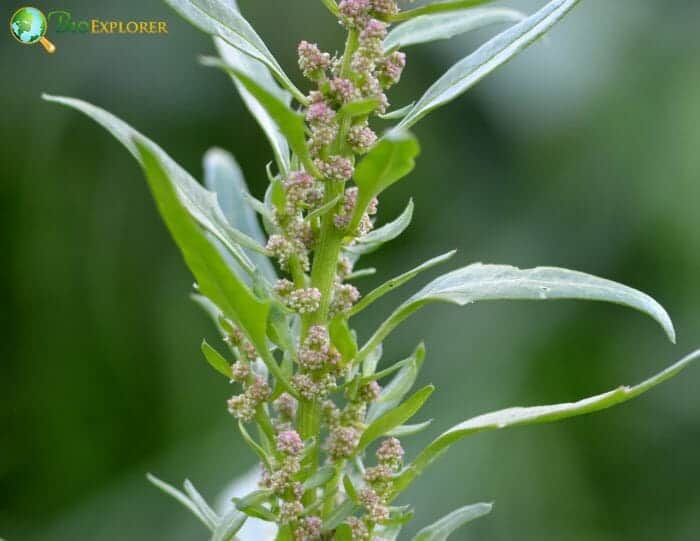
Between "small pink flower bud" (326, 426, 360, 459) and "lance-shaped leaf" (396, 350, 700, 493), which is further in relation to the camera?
"small pink flower bud" (326, 426, 360, 459)

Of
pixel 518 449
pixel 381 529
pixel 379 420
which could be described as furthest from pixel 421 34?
pixel 518 449

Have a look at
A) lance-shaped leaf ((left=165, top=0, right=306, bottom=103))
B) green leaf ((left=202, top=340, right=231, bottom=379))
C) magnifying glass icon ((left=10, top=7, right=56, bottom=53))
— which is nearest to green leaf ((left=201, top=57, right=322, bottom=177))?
lance-shaped leaf ((left=165, top=0, right=306, bottom=103))

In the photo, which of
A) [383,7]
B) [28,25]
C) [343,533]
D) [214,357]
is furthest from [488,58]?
[28,25]

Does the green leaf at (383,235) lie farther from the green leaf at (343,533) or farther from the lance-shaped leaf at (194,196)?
the green leaf at (343,533)

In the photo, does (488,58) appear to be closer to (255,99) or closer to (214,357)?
(255,99)

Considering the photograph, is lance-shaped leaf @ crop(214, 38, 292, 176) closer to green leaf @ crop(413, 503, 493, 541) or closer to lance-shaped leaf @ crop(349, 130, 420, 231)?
lance-shaped leaf @ crop(349, 130, 420, 231)

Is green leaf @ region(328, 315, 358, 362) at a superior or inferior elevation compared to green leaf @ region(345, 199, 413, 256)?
inferior
